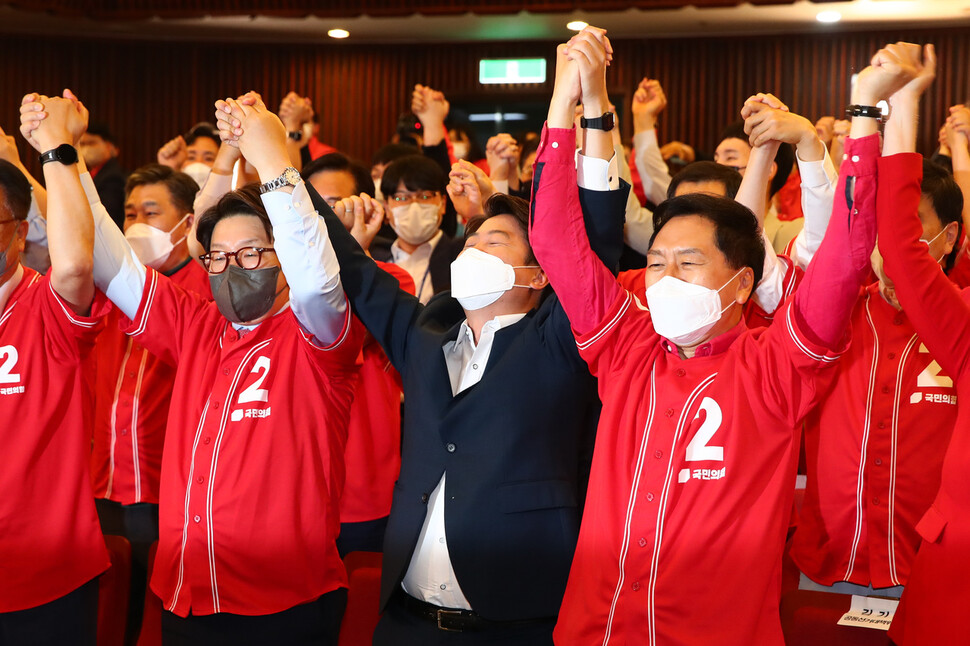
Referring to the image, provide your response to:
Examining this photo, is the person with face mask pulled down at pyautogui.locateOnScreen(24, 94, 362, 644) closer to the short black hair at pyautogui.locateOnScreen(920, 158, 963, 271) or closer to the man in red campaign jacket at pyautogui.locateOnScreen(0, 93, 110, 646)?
the man in red campaign jacket at pyautogui.locateOnScreen(0, 93, 110, 646)

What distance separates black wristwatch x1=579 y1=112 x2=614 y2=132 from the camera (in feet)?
6.84

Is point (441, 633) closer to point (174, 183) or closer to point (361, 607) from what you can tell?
point (361, 607)

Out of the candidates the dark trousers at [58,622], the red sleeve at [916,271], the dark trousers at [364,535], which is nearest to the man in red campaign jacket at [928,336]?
the red sleeve at [916,271]

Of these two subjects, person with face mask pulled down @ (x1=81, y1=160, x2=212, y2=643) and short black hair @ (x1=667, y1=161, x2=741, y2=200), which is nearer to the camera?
short black hair @ (x1=667, y1=161, x2=741, y2=200)

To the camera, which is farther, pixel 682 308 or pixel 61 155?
pixel 61 155

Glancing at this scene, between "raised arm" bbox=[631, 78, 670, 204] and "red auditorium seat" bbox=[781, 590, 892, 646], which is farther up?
"raised arm" bbox=[631, 78, 670, 204]

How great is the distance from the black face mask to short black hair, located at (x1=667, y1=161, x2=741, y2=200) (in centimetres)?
135

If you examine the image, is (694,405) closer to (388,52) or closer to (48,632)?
(48,632)

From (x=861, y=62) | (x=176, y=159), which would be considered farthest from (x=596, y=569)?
(x=861, y=62)

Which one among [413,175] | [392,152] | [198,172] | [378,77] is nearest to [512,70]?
[378,77]

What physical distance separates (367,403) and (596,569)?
1.39 m

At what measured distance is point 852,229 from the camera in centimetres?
181

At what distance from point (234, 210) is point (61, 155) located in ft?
1.51

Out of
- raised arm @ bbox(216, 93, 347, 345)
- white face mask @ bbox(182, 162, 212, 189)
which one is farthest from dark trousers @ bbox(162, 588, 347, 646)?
white face mask @ bbox(182, 162, 212, 189)
